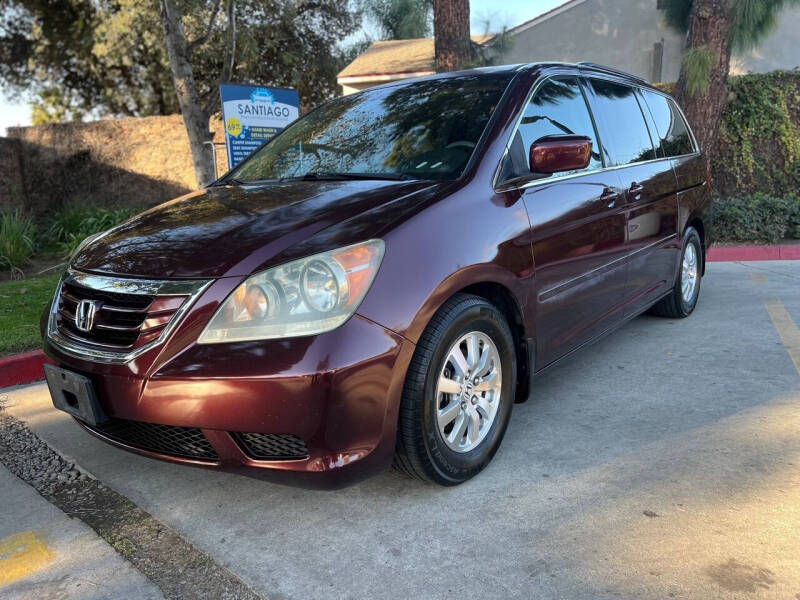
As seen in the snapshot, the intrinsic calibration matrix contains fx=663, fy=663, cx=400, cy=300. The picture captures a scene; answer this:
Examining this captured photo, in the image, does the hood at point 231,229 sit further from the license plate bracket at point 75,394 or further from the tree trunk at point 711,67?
the tree trunk at point 711,67

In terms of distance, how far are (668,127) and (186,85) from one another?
6.19m

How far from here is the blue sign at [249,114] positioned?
6.77m

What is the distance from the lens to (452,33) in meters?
8.80

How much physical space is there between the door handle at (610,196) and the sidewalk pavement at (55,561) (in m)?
2.80

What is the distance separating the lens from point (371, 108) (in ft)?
12.0

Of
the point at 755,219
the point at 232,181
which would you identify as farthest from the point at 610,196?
the point at 755,219

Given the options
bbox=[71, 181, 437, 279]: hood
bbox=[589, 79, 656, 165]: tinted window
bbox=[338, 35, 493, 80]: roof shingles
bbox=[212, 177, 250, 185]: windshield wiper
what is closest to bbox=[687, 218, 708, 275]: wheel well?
bbox=[589, 79, 656, 165]: tinted window

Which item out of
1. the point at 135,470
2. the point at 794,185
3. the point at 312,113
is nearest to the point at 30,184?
the point at 312,113

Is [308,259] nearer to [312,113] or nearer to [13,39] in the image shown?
[312,113]

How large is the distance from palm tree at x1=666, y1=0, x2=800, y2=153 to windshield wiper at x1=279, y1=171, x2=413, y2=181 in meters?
7.40

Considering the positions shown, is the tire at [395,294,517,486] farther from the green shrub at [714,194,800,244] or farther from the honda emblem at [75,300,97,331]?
the green shrub at [714,194,800,244]

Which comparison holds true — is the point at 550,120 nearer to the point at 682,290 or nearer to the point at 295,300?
the point at 295,300

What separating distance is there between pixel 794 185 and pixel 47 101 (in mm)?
21715

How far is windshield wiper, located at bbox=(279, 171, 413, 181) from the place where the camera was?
2986 millimetres
